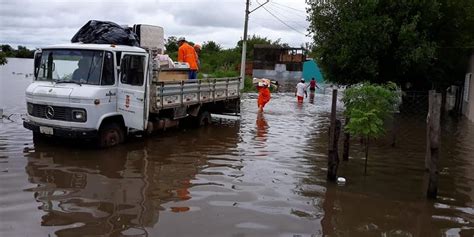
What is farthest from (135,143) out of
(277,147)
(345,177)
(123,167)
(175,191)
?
(345,177)

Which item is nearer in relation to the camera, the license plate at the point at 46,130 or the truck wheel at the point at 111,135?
the license plate at the point at 46,130

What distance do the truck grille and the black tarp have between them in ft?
7.24

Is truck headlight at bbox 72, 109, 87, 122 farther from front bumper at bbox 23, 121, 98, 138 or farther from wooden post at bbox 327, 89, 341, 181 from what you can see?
wooden post at bbox 327, 89, 341, 181

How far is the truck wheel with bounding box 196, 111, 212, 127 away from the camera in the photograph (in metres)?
14.5

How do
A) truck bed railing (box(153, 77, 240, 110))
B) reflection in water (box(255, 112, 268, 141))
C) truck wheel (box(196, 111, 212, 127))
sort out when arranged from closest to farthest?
truck bed railing (box(153, 77, 240, 110))
reflection in water (box(255, 112, 268, 141))
truck wheel (box(196, 111, 212, 127))

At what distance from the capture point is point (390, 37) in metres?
19.6

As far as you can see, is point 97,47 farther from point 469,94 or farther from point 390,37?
point 469,94

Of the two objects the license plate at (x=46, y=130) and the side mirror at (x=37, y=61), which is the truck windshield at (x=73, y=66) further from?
the license plate at (x=46, y=130)

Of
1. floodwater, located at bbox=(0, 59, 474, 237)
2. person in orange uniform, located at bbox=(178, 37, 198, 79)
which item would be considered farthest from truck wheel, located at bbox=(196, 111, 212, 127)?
floodwater, located at bbox=(0, 59, 474, 237)

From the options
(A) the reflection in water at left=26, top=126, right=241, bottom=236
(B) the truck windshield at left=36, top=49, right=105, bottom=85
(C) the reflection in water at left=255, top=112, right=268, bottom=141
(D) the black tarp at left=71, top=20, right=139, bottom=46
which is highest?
(D) the black tarp at left=71, top=20, right=139, bottom=46

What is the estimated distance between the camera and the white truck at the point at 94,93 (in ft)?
31.9

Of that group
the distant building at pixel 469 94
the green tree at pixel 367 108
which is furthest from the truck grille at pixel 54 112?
the distant building at pixel 469 94

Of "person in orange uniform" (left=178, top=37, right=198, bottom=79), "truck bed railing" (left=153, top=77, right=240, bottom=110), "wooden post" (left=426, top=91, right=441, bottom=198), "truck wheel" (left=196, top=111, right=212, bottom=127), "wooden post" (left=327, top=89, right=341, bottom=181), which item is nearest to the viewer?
"wooden post" (left=426, top=91, right=441, bottom=198)

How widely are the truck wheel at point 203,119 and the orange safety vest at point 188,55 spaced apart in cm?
145
